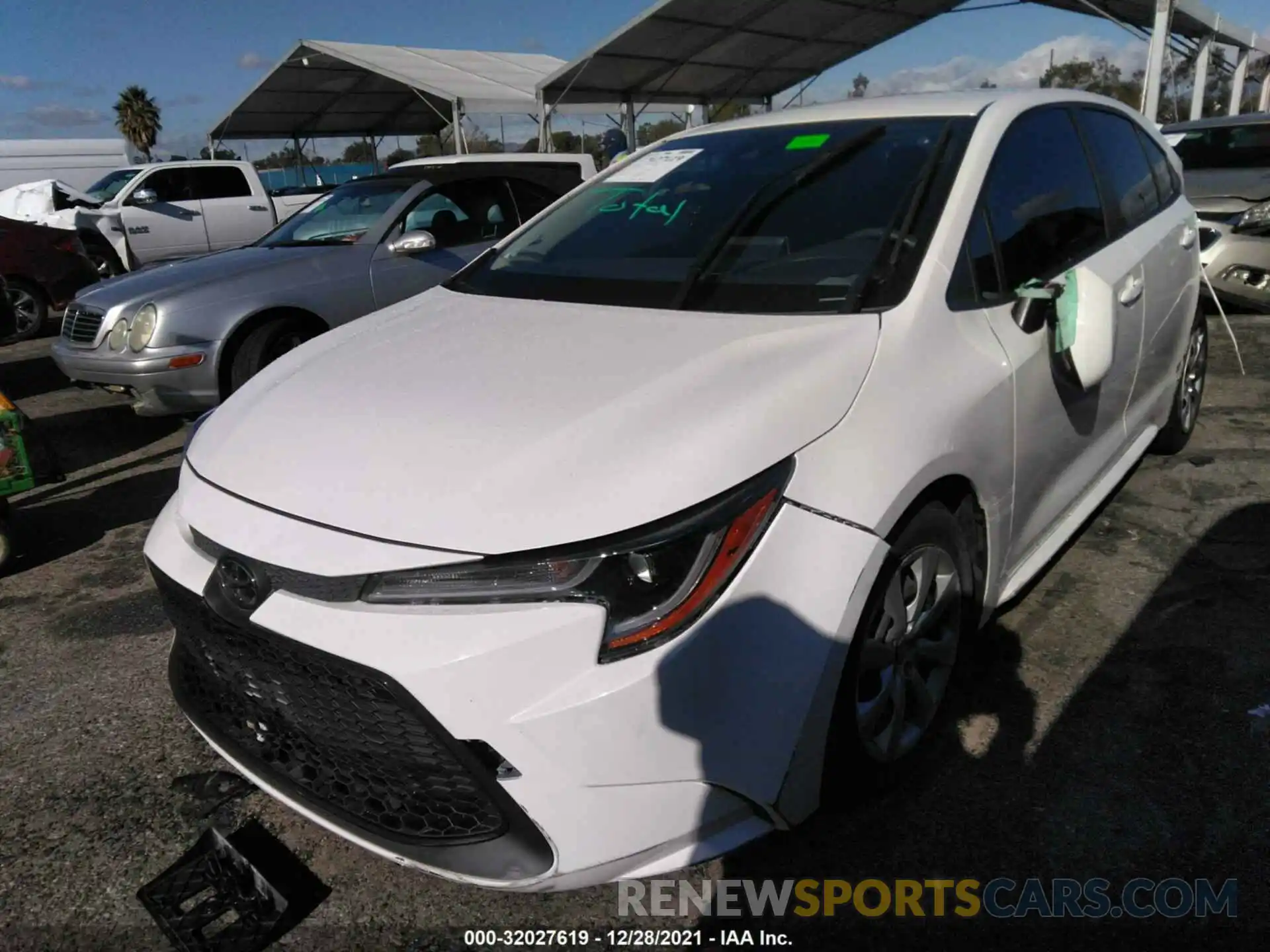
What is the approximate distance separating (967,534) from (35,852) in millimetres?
2391

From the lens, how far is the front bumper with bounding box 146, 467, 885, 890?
156 centimetres

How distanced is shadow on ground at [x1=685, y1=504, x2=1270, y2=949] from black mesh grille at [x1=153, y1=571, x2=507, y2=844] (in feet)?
2.28

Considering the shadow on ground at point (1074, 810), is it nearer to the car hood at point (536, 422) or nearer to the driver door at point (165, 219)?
the car hood at point (536, 422)

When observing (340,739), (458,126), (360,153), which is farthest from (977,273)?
(360,153)

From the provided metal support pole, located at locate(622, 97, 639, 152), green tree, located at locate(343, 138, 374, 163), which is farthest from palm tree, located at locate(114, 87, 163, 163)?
metal support pole, located at locate(622, 97, 639, 152)

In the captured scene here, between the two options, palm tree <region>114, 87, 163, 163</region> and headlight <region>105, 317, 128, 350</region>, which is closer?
headlight <region>105, 317, 128, 350</region>

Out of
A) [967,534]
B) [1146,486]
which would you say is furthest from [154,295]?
[1146,486]

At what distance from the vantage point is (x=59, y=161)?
17.6m

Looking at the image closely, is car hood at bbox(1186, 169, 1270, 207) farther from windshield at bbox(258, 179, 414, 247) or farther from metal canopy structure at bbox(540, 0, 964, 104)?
metal canopy structure at bbox(540, 0, 964, 104)

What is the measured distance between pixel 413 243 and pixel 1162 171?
3665 millimetres

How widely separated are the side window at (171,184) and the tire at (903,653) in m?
13.1

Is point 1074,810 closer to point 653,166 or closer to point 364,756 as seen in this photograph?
point 364,756

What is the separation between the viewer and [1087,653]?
9.07ft

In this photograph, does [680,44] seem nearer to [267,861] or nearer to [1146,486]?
[1146,486]
